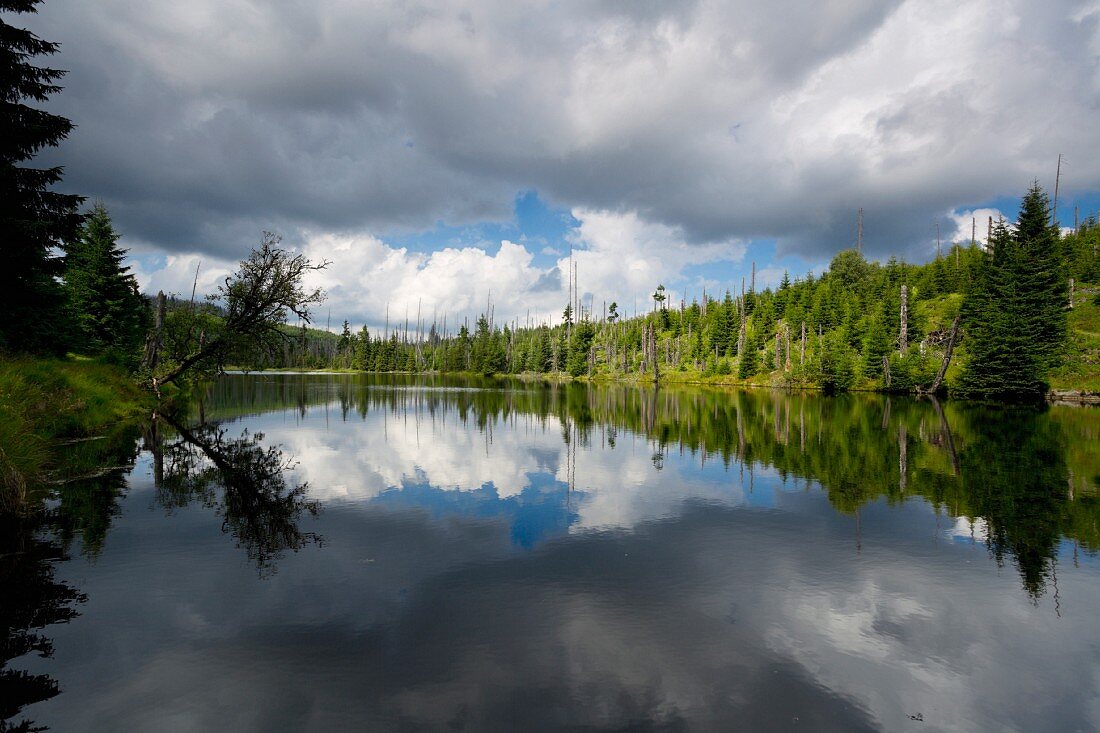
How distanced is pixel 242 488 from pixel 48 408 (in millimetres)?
9328

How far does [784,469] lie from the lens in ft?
63.9

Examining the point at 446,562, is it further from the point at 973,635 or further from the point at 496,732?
the point at 973,635

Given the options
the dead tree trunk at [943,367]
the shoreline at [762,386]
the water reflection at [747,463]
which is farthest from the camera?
the dead tree trunk at [943,367]

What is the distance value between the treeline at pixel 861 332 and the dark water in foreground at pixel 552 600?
1053 inches

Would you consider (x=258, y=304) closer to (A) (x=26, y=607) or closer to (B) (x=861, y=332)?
(A) (x=26, y=607)

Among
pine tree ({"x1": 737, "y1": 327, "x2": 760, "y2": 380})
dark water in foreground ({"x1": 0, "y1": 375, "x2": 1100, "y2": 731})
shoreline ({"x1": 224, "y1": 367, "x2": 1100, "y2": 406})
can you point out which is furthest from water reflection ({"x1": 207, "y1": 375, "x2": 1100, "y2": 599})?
pine tree ({"x1": 737, "y1": 327, "x2": 760, "y2": 380})

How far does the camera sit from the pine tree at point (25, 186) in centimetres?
1725

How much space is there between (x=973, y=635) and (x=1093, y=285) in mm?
94802

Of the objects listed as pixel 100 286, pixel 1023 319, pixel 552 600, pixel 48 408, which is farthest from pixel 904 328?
pixel 100 286

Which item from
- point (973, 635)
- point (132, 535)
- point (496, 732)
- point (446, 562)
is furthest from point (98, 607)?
point (973, 635)

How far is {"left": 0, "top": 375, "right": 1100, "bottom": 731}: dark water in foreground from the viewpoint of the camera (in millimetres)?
5879

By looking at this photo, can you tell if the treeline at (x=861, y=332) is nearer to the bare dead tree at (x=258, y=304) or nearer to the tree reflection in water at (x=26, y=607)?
the bare dead tree at (x=258, y=304)

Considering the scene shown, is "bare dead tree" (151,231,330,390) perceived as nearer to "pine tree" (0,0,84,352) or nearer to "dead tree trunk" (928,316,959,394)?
"pine tree" (0,0,84,352)

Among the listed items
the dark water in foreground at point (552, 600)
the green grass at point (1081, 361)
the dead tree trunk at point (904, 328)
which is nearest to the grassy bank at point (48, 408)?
the dark water in foreground at point (552, 600)
